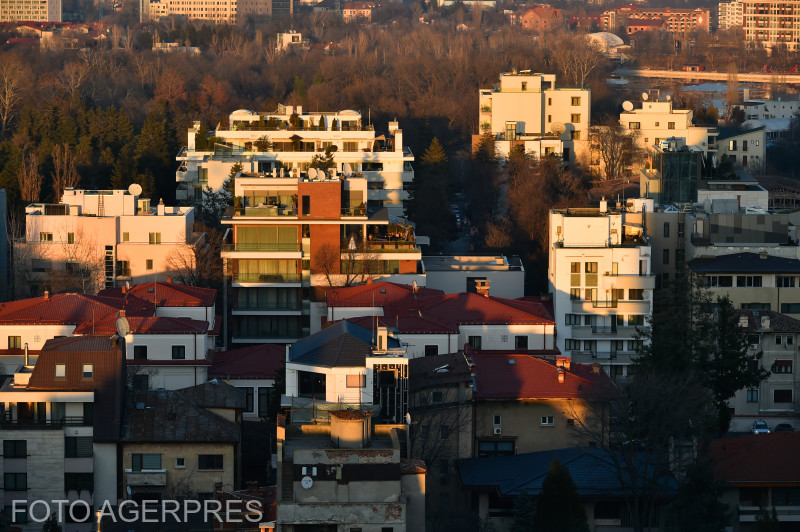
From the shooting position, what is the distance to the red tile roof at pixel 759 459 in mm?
26188

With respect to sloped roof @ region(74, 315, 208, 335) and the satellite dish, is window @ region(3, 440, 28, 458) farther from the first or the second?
sloped roof @ region(74, 315, 208, 335)

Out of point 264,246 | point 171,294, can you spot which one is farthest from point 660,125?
point 171,294

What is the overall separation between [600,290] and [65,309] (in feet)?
31.9

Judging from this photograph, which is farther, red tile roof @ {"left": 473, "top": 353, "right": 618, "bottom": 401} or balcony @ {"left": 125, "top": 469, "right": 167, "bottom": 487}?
red tile roof @ {"left": 473, "top": 353, "right": 618, "bottom": 401}

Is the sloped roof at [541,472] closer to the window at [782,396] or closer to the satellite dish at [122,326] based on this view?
the satellite dish at [122,326]

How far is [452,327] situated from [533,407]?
4787 millimetres

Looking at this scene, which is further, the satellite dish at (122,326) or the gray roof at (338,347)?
the satellite dish at (122,326)

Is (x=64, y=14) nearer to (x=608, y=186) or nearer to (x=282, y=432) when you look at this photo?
(x=608, y=186)

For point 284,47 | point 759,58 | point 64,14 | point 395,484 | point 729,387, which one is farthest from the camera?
point 64,14

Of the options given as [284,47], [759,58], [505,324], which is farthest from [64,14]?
[505,324]

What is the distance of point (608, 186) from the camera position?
49.0 m

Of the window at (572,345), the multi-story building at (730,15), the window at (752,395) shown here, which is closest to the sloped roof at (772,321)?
the window at (752,395)

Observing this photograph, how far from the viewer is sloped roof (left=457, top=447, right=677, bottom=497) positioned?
83.5ft

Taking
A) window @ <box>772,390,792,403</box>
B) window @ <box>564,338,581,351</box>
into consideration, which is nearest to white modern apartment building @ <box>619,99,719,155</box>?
window @ <box>564,338,581,351</box>
